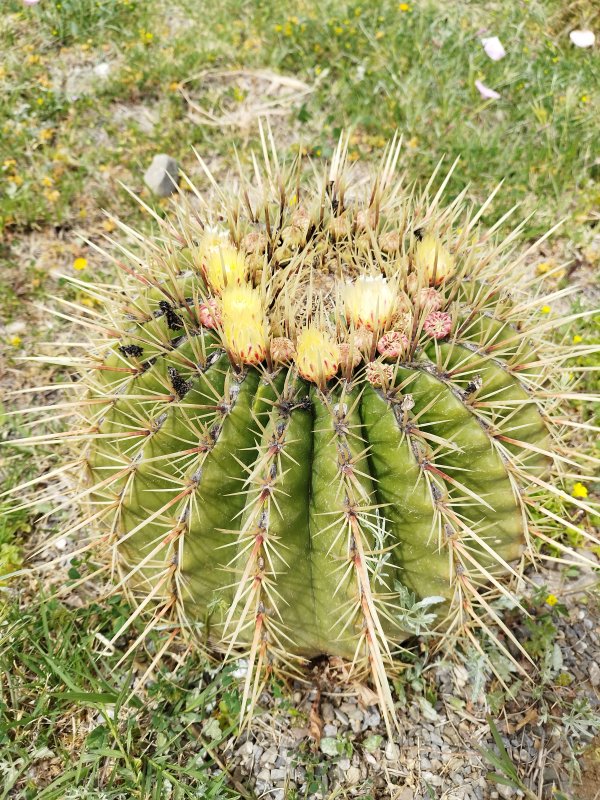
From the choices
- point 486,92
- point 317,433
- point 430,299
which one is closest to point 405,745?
point 317,433

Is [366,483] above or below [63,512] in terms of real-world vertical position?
above

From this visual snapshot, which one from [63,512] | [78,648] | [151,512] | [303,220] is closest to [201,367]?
[151,512]

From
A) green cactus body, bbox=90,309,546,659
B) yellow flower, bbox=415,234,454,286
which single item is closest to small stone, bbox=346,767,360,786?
green cactus body, bbox=90,309,546,659

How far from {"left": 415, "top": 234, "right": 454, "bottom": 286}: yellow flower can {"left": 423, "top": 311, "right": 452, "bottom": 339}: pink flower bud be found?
15 cm

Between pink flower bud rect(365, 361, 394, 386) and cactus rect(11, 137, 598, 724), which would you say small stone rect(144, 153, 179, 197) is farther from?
pink flower bud rect(365, 361, 394, 386)

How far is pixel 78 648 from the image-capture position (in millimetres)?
2229

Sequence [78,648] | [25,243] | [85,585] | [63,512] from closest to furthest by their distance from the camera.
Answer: [78,648] < [85,585] < [63,512] < [25,243]

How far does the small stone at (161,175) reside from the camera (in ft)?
13.0

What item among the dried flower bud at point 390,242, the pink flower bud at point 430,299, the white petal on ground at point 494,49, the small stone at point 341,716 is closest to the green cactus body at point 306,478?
the pink flower bud at point 430,299

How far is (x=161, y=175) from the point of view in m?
3.96

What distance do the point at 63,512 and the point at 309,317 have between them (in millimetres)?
1615

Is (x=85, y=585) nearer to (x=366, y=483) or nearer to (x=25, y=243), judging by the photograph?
(x=366, y=483)

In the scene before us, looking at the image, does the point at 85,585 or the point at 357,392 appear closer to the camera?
the point at 357,392

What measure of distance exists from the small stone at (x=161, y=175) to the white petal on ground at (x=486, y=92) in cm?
198
